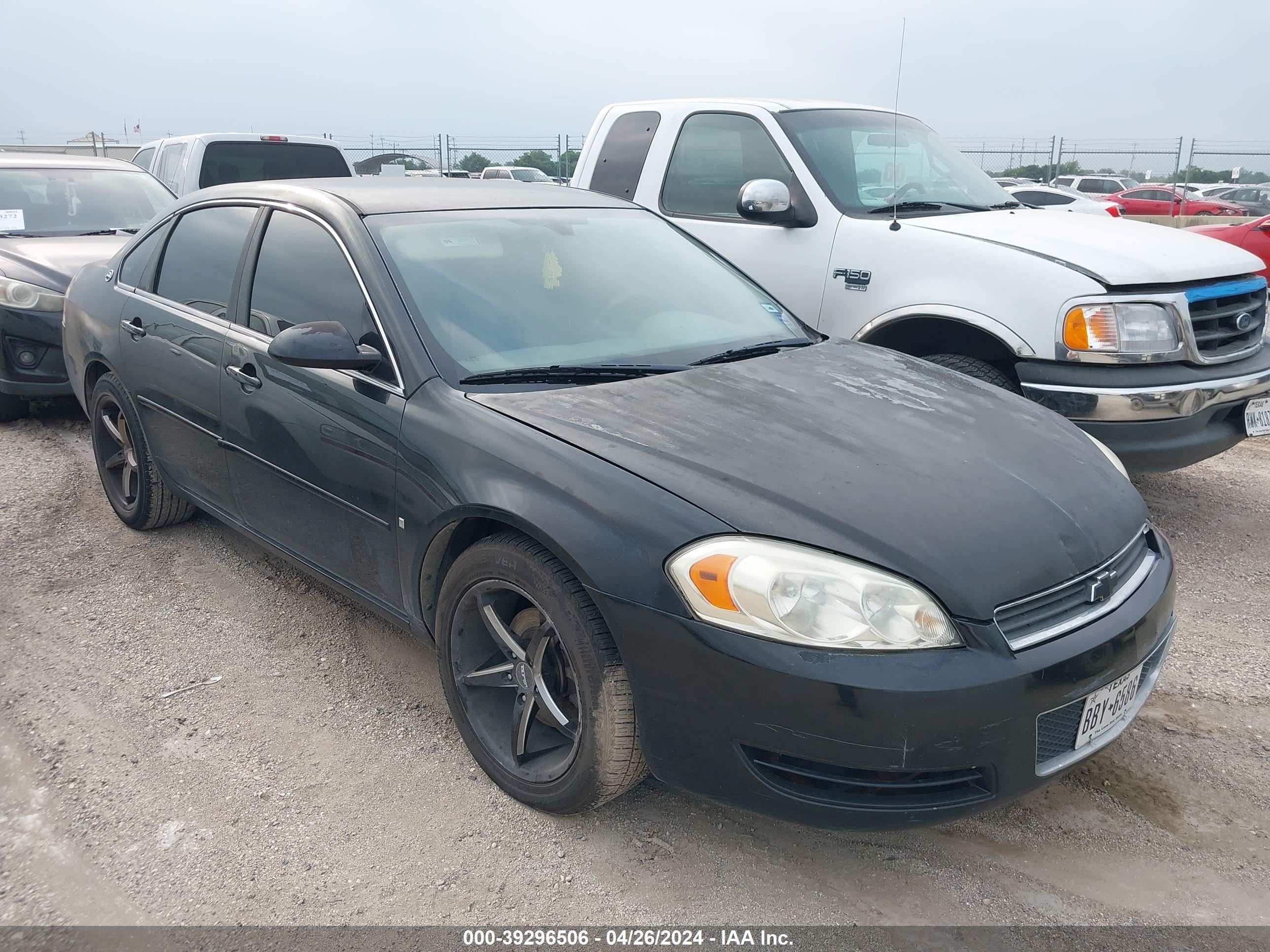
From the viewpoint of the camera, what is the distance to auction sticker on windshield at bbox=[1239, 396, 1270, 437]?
4.47 metres

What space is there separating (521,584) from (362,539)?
0.80 meters

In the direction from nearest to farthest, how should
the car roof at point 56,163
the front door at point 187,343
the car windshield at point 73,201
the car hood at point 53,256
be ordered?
the front door at point 187,343 < the car hood at point 53,256 < the car windshield at point 73,201 < the car roof at point 56,163

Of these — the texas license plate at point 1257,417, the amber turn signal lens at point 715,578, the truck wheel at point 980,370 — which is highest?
the truck wheel at point 980,370

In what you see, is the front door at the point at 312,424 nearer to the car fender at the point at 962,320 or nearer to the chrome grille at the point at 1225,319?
the car fender at the point at 962,320

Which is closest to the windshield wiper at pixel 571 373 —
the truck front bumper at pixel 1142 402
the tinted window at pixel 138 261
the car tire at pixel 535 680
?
the car tire at pixel 535 680

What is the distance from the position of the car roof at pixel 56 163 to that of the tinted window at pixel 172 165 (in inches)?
40.4

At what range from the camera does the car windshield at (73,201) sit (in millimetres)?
7379

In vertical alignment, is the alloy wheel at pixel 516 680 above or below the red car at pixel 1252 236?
below

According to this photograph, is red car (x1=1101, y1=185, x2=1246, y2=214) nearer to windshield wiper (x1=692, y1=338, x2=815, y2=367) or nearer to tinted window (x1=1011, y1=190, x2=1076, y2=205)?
tinted window (x1=1011, y1=190, x2=1076, y2=205)

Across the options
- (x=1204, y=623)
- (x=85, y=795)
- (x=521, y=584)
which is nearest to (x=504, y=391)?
(x=521, y=584)

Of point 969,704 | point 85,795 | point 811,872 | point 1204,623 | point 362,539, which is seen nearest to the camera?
point 969,704

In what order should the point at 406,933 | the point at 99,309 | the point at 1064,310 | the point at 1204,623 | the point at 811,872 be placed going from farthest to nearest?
the point at 99,309 < the point at 1064,310 < the point at 1204,623 < the point at 811,872 < the point at 406,933

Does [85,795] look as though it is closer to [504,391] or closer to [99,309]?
[504,391]

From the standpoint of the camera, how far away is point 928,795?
2.27 metres
